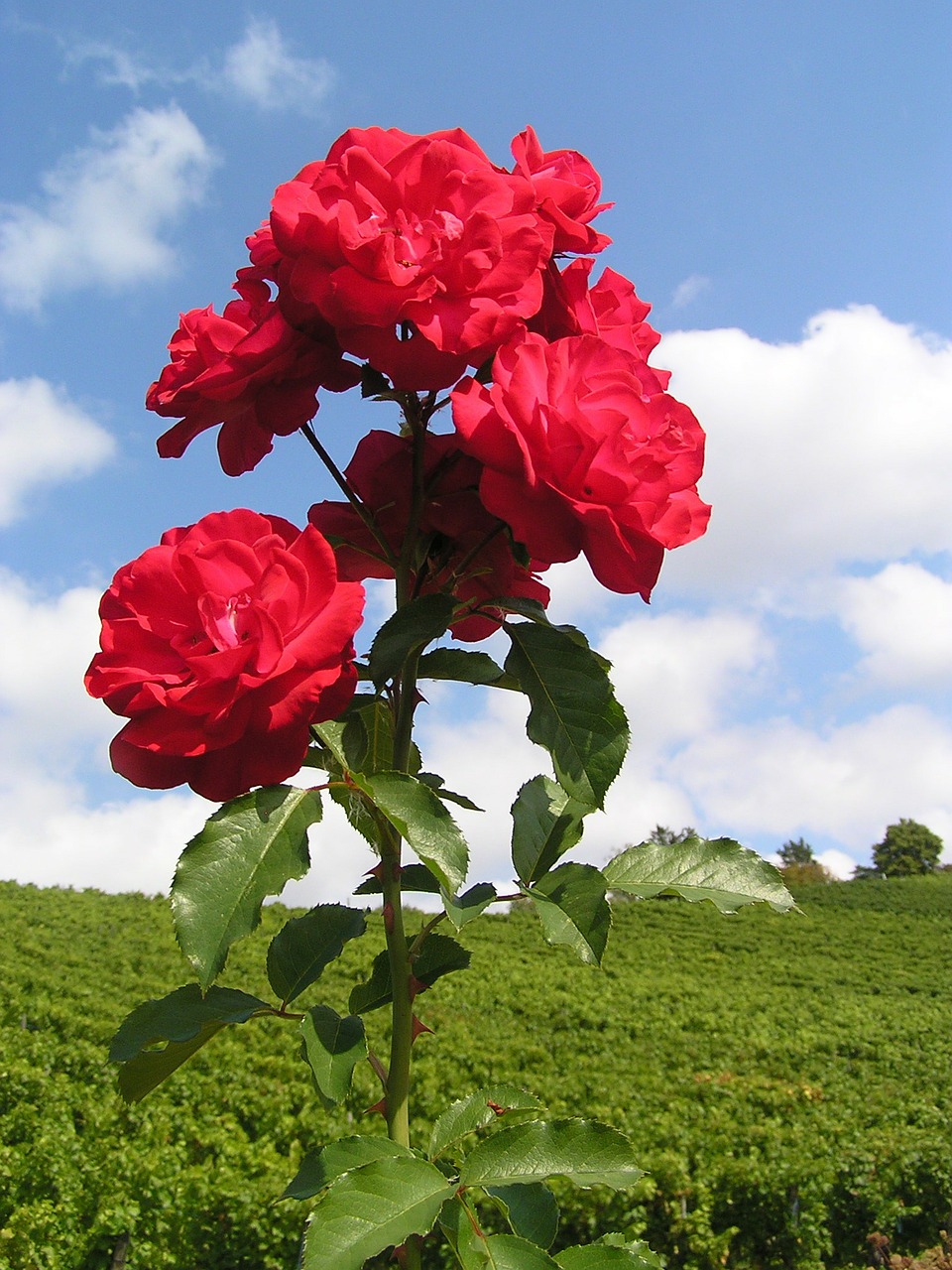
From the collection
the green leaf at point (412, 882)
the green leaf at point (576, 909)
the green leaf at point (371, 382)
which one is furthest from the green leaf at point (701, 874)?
the green leaf at point (371, 382)

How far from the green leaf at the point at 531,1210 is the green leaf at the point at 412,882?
30cm

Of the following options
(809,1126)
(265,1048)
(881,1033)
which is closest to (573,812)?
(809,1126)

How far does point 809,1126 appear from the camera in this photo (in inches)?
267

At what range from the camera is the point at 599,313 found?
1034 mm

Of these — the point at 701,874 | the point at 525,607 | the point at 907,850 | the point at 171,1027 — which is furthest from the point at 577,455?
the point at 907,850

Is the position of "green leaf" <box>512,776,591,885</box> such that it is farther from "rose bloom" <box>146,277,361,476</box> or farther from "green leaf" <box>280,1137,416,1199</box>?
"rose bloom" <box>146,277,361,476</box>

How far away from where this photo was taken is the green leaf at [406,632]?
94 cm

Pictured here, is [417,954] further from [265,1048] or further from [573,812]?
[265,1048]

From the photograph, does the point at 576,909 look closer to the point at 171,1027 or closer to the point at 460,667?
the point at 460,667

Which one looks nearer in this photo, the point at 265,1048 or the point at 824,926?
the point at 265,1048

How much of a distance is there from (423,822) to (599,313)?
1.77ft

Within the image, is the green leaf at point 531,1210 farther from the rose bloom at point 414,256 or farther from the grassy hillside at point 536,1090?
the rose bloom at point 414,256

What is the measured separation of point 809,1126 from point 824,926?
1606cm

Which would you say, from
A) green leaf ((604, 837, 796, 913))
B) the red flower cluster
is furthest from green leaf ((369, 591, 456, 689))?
green leaf ((604, 837, 796, 913))
